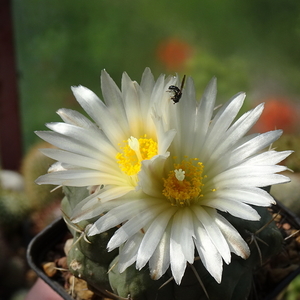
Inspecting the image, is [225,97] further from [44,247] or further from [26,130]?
[44,247]

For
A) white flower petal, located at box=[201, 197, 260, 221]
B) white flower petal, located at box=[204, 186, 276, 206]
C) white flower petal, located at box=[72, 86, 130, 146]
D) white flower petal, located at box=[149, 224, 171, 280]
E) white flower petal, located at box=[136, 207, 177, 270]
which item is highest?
white flower petal, located at box=[72, 86, 130, 146]

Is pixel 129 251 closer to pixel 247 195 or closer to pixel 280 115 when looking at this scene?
pixel 247 195

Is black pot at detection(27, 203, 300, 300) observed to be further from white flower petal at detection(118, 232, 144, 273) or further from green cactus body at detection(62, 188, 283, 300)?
white flower petal at detection(118, 232, 144, 273)

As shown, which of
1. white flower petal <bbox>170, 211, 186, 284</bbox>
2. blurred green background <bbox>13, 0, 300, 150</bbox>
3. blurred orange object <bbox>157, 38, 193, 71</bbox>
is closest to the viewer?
white flower petal <bbox>170, 211, 186, 284</bbox>

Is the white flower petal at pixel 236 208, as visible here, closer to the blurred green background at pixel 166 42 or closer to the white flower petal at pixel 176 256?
the white flower petal at pixel 176 256

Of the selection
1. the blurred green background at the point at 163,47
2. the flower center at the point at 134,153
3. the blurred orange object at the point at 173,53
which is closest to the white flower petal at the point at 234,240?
the flower center at the point at 134,153

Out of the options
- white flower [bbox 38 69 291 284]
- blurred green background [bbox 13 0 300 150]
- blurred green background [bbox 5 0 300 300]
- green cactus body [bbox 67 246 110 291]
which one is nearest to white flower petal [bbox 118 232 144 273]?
white flower [bbox 38 69 291 284]

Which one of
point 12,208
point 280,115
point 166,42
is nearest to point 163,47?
point 166,42

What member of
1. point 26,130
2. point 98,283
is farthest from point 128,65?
→ point 98,283
